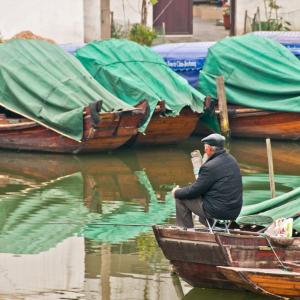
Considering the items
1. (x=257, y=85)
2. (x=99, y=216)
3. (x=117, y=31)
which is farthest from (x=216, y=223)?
(x=117, y=31)

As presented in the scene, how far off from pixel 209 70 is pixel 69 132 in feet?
14.9

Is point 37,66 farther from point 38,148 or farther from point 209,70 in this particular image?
point 209,70

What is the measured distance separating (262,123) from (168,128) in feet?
7.76

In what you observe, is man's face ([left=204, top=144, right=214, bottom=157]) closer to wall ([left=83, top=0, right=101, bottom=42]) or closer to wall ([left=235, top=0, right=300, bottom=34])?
wall ([left=83, top=0, right=101, bottom=42])

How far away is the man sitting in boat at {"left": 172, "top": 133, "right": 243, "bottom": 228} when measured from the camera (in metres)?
13.0

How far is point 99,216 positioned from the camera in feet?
56.9

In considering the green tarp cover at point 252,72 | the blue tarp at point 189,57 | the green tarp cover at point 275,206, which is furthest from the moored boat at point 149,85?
the green tarp cover at point 275,206

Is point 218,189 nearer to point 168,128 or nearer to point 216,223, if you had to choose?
point 216,223

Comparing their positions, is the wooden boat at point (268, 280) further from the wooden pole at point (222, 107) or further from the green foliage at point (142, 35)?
the green foliage at point (142, 35)

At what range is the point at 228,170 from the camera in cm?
1309

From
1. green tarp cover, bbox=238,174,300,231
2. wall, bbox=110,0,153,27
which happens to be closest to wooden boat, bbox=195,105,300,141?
green tarp cover, bbox=238,174,300,231

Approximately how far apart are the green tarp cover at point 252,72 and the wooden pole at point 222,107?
1.91 feet

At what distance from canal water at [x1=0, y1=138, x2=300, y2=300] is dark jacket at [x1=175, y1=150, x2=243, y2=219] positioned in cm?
85

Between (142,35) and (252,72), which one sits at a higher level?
(252,72)
